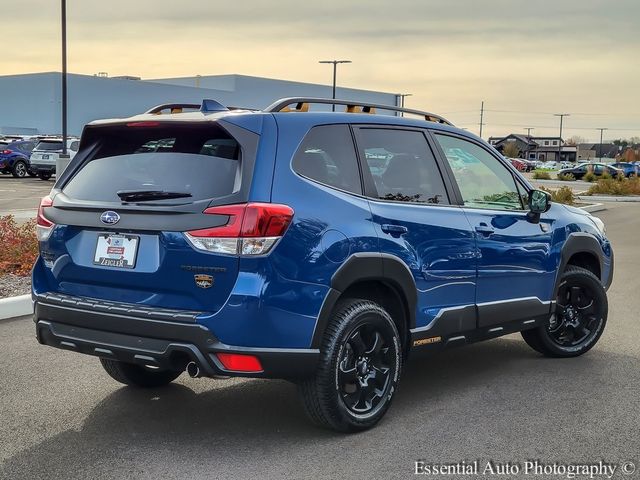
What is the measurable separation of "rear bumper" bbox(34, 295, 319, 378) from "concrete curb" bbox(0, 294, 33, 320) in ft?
12.0

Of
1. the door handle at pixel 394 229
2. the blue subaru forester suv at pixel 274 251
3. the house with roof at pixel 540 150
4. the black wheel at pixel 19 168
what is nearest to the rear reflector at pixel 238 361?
the blue subaru forester suv at pixel 274 251

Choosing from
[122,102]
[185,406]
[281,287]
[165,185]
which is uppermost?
[122,102]

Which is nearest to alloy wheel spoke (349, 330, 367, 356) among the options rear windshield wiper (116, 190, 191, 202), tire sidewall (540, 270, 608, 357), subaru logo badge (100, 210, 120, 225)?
rear windshield wiper (116, 190, 191, 202)

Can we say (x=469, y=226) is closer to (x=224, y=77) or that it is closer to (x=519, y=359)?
(x=519, y=359)

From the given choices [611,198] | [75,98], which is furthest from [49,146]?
[75,98]

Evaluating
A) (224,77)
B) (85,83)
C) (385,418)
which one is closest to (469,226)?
(385,418)

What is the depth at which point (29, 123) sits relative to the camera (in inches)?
2596

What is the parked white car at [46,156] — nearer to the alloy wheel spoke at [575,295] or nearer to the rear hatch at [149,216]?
the alloy wheel spoke at [575,295]

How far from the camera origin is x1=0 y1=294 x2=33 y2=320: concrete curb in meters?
7.90

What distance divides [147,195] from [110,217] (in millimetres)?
245

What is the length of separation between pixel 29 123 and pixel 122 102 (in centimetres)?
759

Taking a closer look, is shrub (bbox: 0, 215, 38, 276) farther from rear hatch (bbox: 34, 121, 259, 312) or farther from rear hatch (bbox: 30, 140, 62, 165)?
rear hatch (bbox: 30, 140, 62, 165)

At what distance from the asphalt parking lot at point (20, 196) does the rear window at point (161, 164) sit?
13.7 metres

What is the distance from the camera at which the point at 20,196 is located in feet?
80.2
